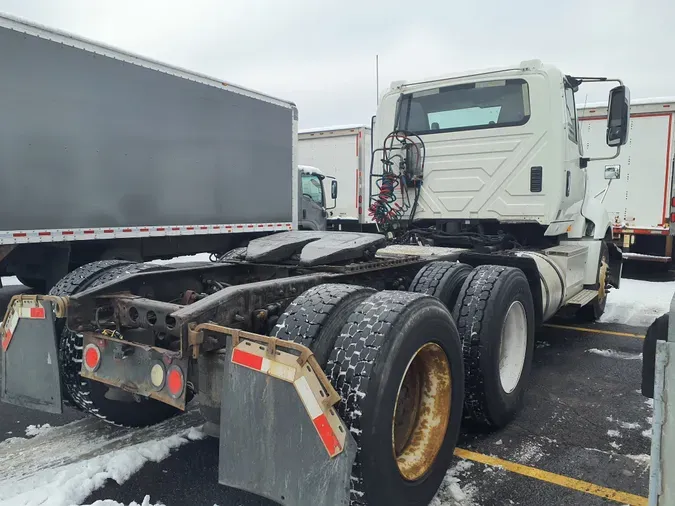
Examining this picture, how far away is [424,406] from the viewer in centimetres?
294

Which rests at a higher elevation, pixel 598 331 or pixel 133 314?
pixel 133 314

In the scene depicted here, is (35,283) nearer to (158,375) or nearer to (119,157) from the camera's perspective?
(119,157)

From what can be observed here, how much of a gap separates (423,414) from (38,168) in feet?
16.7

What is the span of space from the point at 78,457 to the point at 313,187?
32.0 ft

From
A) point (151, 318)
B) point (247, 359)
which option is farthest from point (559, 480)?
point (151, 318)

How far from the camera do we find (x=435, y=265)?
426 centimetres

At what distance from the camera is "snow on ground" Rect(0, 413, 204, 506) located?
2.95 meters

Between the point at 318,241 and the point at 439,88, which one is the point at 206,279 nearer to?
the point at 318,241

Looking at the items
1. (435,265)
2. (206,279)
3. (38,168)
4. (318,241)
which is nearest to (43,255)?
(38,168)

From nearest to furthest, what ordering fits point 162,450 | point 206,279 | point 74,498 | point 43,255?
point 74,498 < point 162,450 < point 206,279 < point 43,255

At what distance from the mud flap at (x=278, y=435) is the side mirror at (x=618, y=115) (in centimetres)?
480

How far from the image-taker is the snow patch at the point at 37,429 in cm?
381

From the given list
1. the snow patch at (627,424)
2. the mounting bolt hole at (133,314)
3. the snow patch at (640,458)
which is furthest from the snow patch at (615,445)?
the mounting bolt hole at (133,314)

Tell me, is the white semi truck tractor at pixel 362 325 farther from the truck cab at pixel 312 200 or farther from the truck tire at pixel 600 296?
the truck cab at pixel 312 200
